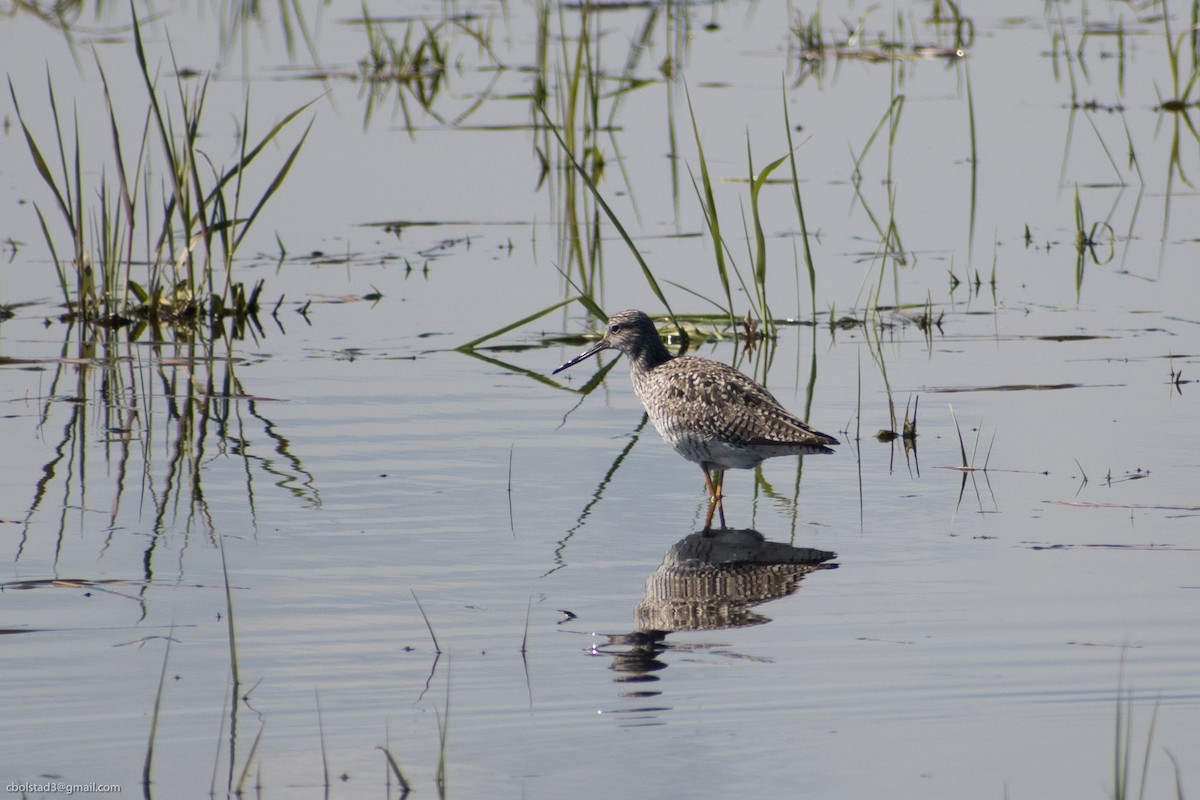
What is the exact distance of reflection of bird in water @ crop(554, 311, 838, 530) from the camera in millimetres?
6895

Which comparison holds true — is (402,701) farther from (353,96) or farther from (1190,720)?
(353,96)

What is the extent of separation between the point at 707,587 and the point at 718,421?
110 cm

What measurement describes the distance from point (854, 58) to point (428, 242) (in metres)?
6.64

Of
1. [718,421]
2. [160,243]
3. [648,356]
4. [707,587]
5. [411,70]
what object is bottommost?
[707,587]

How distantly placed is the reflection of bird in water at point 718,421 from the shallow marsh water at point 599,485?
21 cm

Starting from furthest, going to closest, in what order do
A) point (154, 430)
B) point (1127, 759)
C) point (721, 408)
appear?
point (154, 430), point (721, 408), point (1127, 759)

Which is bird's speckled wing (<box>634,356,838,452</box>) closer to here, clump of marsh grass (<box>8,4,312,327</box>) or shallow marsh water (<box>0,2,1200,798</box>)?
shallow marsh water (<box>0,2,1200,798</box>)

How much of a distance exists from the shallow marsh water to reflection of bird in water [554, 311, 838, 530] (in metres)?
0.21

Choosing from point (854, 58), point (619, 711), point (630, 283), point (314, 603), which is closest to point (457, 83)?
→ point (854, 58)

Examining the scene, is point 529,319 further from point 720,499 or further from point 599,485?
point 720,499

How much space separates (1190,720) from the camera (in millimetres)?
4793

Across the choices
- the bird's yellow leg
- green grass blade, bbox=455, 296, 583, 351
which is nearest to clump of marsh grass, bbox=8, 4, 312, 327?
green grass blade, bbox=455, 296, 583, 351

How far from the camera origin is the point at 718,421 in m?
6.98

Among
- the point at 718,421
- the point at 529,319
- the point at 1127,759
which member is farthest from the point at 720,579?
the point at 529,319
